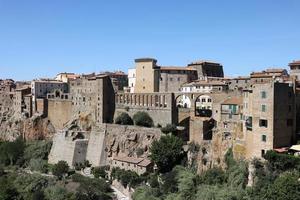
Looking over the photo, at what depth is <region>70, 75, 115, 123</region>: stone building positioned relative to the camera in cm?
4872

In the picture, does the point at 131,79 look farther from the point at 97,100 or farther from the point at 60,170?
the point at 60,170

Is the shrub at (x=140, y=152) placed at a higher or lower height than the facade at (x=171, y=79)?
lower

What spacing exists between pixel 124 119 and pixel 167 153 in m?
10.8

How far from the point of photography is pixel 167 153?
36.9 m

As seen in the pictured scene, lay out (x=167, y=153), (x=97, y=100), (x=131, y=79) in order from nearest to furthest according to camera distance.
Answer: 1. (x=167, y=153)
2. (x=97, y=100)
3. (x=131, y=79)

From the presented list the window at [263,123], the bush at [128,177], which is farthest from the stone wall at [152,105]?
the window at [263,123]

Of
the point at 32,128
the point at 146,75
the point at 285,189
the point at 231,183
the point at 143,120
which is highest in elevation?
the point at 146,75

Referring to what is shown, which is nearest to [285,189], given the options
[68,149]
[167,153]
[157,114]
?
[167,153]

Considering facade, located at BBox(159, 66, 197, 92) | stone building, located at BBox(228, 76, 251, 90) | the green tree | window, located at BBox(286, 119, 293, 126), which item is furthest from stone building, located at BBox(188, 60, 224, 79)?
the green tree

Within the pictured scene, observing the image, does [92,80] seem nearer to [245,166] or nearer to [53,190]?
[53,190]

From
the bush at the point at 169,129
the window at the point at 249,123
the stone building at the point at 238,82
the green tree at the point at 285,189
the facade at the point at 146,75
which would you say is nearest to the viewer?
the green tree at the point at 285,189

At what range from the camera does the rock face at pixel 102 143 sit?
42531mm

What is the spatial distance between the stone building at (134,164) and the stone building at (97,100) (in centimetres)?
734

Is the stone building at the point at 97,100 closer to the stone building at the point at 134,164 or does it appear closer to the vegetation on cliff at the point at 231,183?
the stone building at the point at 134,164
